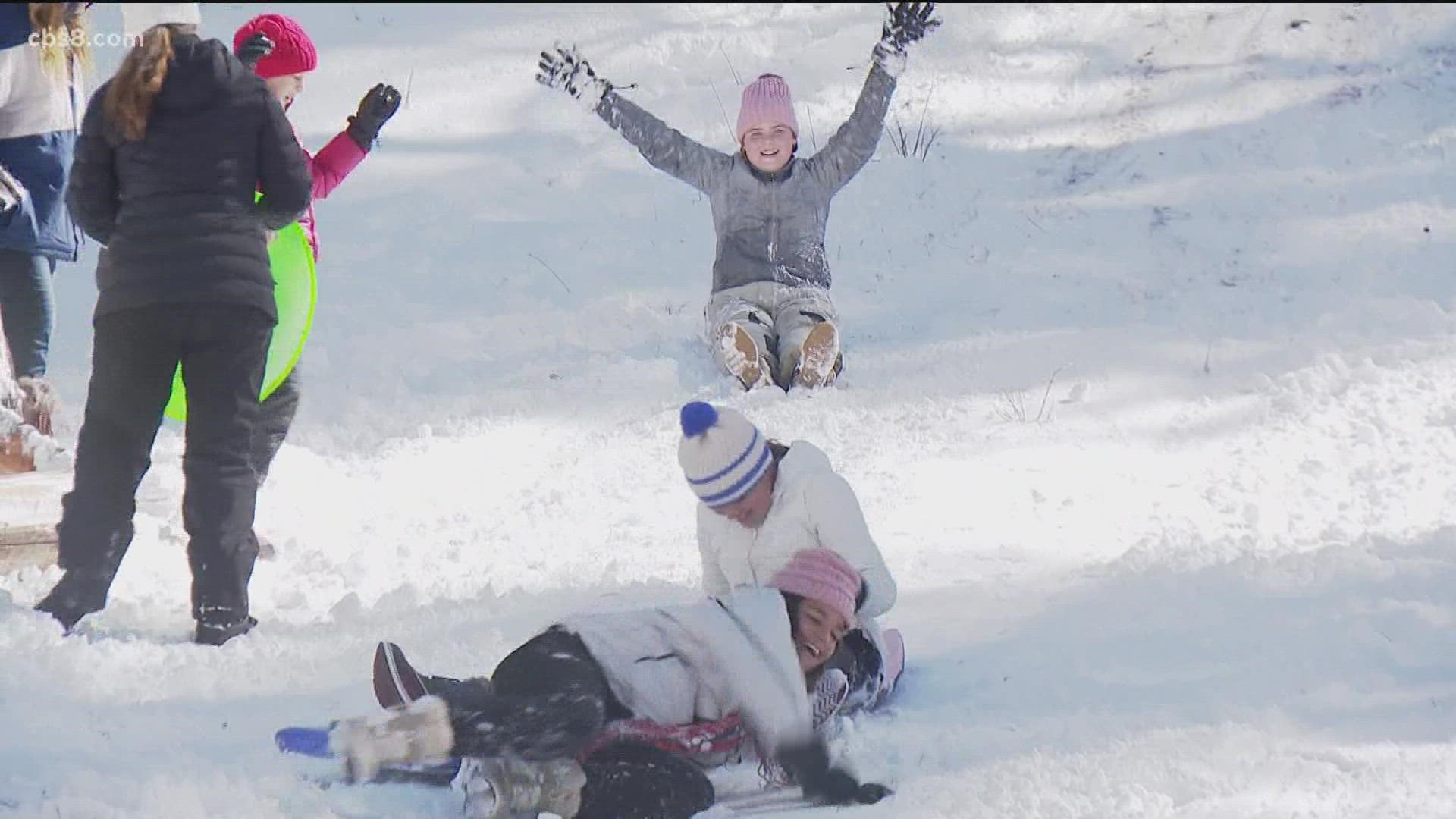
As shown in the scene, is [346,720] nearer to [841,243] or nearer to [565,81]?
[565,81]

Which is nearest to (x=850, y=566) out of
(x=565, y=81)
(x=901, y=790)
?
(x=901, y=790)

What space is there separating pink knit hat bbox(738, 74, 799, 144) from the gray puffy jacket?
18 centimetres

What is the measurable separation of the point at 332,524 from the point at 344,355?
1574 millimetres

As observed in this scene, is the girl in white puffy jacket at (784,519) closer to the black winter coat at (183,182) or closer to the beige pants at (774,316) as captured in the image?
the black winter coat at (183,182)

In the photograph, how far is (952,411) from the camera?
5.85 m

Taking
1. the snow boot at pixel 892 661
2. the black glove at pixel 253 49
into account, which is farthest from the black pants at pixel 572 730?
the black glove at pixel 253 49

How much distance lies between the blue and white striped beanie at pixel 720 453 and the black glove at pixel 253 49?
1786 millimetres

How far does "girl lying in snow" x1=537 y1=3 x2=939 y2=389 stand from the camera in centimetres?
602

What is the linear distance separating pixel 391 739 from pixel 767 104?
391 centimetres

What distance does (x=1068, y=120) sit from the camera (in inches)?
329

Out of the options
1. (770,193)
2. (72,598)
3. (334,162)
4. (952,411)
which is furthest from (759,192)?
(72,598)

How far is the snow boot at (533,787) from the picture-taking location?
2938 millimetres

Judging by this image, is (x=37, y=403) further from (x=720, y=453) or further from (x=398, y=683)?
(x=720, y=453)

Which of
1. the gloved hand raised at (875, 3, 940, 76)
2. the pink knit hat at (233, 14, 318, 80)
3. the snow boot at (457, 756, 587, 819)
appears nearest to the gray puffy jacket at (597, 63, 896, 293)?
the gloved hand raised at (875, 3, 940, 76)
